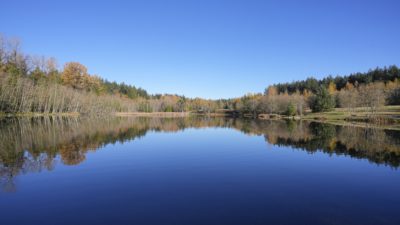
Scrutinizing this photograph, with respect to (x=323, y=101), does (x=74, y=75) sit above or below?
above

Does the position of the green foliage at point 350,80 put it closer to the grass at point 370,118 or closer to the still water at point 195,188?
the grass at point 370,118

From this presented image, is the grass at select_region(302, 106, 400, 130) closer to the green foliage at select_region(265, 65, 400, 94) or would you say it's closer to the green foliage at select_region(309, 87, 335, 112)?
the green foliage at select_region(309, 87, 335, 112)

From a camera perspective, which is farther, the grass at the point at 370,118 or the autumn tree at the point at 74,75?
the autumn tree at the point at 74,75

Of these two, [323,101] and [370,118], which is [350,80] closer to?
[323,101]

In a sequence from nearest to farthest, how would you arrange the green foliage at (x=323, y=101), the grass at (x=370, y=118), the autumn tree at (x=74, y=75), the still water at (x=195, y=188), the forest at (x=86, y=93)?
the still water at (x=195, y=188)
the grass at (x=370, y=118)
the forest at (x=86, y=93)
the green foliage at (x=323, y=101)
the autumn tree at (x=74, y=75)

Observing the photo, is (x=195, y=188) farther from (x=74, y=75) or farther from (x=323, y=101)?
(x=74, y=75)

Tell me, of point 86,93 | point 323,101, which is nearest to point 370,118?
point 323,101

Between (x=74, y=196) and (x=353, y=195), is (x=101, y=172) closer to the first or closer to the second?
(x=74, y=196)

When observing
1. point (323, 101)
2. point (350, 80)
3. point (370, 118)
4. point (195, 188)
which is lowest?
point (195, 188)

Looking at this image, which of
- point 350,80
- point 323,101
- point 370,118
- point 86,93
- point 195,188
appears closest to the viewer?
point 195,188

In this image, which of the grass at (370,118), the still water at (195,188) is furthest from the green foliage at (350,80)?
the still water at (195,188)

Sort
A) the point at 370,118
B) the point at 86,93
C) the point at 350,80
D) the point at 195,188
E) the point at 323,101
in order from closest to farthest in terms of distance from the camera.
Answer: the point at 195,188
the point at 370,118
the point at 323,101
the point at 86,93
the point at 350,80

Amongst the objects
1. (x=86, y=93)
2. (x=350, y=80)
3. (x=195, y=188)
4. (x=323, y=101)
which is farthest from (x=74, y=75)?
(x=350, y=80)

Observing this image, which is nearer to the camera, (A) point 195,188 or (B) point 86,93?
(A) point 195,188
